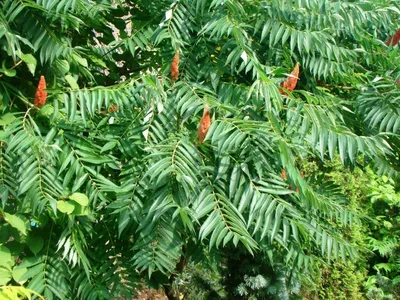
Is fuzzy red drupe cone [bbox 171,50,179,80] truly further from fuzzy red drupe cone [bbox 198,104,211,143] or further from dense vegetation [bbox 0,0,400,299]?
fuzzy red drupe cone [bbox 198,104,211,143]

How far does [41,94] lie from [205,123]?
72 cm

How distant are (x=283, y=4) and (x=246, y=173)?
88cm

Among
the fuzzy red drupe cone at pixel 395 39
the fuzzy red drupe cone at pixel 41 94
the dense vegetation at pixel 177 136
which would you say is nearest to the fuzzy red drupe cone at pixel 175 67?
the dense vegetation at pixel 177 136

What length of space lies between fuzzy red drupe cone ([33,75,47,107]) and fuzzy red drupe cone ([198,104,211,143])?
0.69 metres

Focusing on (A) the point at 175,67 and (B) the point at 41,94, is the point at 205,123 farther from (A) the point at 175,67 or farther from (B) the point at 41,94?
(B) the point at 41,94

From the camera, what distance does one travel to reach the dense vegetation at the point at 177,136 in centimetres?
239

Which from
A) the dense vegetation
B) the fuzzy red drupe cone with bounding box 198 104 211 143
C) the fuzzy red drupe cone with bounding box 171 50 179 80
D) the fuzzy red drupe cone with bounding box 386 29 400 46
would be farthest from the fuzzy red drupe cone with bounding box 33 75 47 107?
the fuzzy red drupe cone with bounding box 386 29 400 46

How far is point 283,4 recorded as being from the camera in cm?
277

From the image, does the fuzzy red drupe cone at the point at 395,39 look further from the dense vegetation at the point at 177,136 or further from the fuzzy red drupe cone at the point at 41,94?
the fuzzy red drupe cone at the point at 41,94

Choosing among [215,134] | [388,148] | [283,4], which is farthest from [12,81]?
[388,148]

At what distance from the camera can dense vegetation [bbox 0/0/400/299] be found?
94.2 inches

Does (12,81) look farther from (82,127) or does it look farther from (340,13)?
(340,13)

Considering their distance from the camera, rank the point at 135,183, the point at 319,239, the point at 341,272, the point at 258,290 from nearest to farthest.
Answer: the point at 135,183 → the point at 319,239 → the point at 258,290 → the point at 341,272

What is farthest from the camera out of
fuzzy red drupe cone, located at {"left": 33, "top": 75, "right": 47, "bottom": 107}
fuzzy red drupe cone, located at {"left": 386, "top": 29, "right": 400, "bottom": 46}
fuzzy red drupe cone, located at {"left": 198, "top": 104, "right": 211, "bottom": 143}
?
fuzzy red drupe cone, located at {"left": 386, "top": 29, "right": 400, "bottom": 46}
